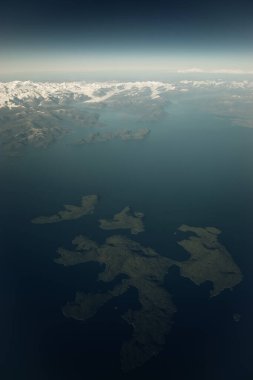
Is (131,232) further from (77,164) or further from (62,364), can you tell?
(77,164)

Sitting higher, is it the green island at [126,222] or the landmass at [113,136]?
the landmass at [113,136]

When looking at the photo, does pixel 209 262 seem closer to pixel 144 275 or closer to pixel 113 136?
pixel 144 275

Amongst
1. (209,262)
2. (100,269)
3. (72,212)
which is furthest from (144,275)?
(72,212)

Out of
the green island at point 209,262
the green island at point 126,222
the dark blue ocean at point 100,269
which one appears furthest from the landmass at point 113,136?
the green island at point 209,262

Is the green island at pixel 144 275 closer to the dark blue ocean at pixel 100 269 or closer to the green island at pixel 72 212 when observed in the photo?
the dark blue ocean at pixel 100 269

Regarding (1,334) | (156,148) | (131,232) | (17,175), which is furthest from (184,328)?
(156,148)
